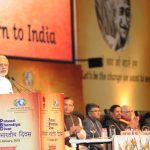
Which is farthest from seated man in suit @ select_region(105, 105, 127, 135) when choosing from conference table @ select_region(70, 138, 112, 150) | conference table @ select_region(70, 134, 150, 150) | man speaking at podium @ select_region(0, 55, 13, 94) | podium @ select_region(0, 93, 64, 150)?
podium @ select_region(0, 93, 64, 150)

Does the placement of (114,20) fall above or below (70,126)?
above

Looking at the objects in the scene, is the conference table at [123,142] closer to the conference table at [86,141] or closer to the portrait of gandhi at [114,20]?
the conference table at [86,141]

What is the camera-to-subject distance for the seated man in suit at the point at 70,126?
627 cm

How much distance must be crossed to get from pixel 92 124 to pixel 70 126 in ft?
2.21

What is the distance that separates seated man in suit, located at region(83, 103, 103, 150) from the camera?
280 inches

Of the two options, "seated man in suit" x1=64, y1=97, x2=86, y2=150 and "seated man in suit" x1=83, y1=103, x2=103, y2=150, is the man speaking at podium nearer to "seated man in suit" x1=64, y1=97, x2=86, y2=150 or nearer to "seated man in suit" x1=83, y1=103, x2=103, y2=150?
"seated man in suit" x1=64, y1=97, x2=86, y2=150

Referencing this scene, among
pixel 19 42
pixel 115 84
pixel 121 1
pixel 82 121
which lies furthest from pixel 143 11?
pixel 82 121

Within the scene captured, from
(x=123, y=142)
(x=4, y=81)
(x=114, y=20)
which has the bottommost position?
(x=123, y=142)

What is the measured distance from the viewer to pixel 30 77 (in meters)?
8.09

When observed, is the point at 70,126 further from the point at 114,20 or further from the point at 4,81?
the point at 114,20

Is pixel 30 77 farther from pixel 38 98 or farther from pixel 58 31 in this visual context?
pixel 38 98

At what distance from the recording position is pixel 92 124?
7414 millimetres

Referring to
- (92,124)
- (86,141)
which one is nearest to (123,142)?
(86,141)

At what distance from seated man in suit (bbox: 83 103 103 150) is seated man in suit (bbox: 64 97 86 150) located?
16 cm
